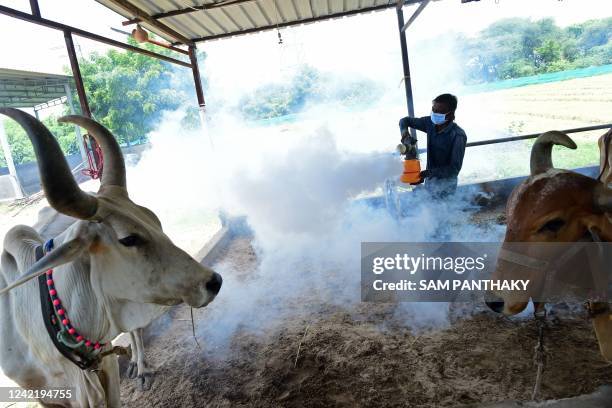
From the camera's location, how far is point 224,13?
19.8 ft

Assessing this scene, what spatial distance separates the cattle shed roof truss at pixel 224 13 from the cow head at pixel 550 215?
15.9 ft

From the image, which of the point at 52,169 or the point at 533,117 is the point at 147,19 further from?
the point at 533,117

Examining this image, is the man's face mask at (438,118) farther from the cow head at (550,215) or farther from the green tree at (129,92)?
the green tree at (129,92)

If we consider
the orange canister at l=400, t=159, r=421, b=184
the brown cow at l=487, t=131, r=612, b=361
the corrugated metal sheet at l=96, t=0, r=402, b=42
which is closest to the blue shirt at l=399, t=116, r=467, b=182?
the orange canister at l=400, t=159, r=421, b=184

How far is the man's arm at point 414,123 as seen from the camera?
5.59m

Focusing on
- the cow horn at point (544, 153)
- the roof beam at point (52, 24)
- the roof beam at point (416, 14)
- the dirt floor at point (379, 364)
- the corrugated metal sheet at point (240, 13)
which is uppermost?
the corrugated metal sheet at point (240, 13)

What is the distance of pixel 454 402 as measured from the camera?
288 cm

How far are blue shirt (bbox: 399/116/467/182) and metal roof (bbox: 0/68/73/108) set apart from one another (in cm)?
1300

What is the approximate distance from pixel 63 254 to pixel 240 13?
5.60 m

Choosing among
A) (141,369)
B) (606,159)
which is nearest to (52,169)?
(141,369)

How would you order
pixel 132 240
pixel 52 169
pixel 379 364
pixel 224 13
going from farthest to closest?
1. pixel 224 13
2. pixel 379 364
3. pixel 132 240
4. pixel 52 169

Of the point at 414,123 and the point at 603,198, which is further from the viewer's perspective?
the point at 414,123

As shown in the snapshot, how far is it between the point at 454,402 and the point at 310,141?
5778 millimetres

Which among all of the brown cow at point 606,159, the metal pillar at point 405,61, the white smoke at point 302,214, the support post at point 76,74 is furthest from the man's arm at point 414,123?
the support post at point 76,74
